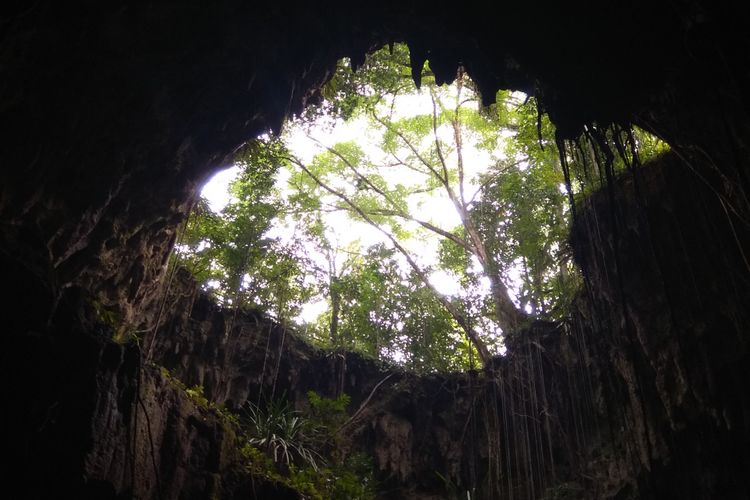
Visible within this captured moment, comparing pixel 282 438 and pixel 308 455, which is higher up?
pixel 282 438

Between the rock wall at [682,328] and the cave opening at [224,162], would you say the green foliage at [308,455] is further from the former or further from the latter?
the rock wall at [682,328]

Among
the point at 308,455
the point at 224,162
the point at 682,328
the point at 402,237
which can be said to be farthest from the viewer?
the point at 402,237

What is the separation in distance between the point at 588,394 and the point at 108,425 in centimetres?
724

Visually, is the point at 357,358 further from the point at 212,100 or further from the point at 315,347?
the point at 212,100

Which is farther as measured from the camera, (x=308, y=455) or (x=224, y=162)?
(x=308, y=455)

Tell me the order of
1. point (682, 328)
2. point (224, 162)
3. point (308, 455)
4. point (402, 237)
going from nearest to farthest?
point (682, 328) → point (224, 162) → point (308, 455) → point (402, 237)

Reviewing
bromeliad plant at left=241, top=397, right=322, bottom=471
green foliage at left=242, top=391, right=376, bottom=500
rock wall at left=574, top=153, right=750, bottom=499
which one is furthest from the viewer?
bromeliad plant at left=241, top=397, right=322, bottom=471

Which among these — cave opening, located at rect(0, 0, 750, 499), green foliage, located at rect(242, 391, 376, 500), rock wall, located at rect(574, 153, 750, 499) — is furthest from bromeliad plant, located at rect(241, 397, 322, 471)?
rock wall, located at rect(574, 153, 750, 499)

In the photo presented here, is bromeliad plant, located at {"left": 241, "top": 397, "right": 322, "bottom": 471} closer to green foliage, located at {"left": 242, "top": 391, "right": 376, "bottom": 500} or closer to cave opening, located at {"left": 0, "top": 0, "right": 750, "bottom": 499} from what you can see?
green foliage, located at {"left": 242, "top": 391, "right": 376, "bottom": 500}

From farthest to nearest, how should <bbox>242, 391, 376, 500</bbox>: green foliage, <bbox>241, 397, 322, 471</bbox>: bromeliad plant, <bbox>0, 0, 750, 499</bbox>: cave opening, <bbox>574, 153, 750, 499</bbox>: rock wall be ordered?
<bbox>241, 397, 322, 471</bbox>: bromeliad plant → <bbox>242, 391, 376, 500</bbox>: green foliage → <bbox>574, 153, 750, 499</bbox>: rock wall → <bbox>0, 0, 750, 499</bbox>: cave opening

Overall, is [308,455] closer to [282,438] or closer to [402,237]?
[282,438]

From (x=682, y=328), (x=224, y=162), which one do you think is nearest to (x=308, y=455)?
(x=224, y=162)

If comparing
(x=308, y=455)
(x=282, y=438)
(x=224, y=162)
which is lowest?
(x=308, y=455)

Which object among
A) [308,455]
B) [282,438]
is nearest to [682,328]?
[308,455]
